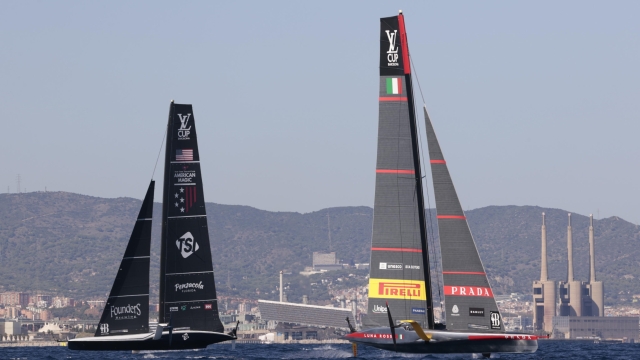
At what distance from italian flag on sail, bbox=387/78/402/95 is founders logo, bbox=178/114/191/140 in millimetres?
9014

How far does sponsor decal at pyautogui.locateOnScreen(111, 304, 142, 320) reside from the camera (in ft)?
133

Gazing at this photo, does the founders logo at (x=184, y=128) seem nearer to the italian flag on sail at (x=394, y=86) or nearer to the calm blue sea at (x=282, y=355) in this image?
the calm blue sea at (x=282, y=355)

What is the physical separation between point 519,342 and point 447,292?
8.83 feet

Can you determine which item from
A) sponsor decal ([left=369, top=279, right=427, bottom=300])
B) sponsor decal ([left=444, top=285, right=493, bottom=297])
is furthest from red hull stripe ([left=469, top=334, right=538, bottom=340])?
sponsor decal ([left=369, top=279, right=427, bottom=300])

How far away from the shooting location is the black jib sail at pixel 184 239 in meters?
41.4

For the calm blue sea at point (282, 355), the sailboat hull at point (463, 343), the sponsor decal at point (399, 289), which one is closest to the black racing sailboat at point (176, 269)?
the calm blue sea at point (282, 355)

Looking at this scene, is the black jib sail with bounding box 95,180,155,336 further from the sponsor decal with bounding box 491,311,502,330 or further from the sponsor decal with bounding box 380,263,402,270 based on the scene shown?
the sponsor decal with bounding box 491,311,502,330

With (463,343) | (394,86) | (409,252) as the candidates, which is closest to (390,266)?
(409,252)

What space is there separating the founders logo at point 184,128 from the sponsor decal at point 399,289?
992 cm

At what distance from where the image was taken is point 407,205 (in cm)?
3575

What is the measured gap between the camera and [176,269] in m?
41.5

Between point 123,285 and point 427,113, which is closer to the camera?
point 427,113

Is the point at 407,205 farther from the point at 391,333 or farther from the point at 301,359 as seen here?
the point at 301,359

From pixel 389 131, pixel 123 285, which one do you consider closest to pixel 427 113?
pixel 389 131
